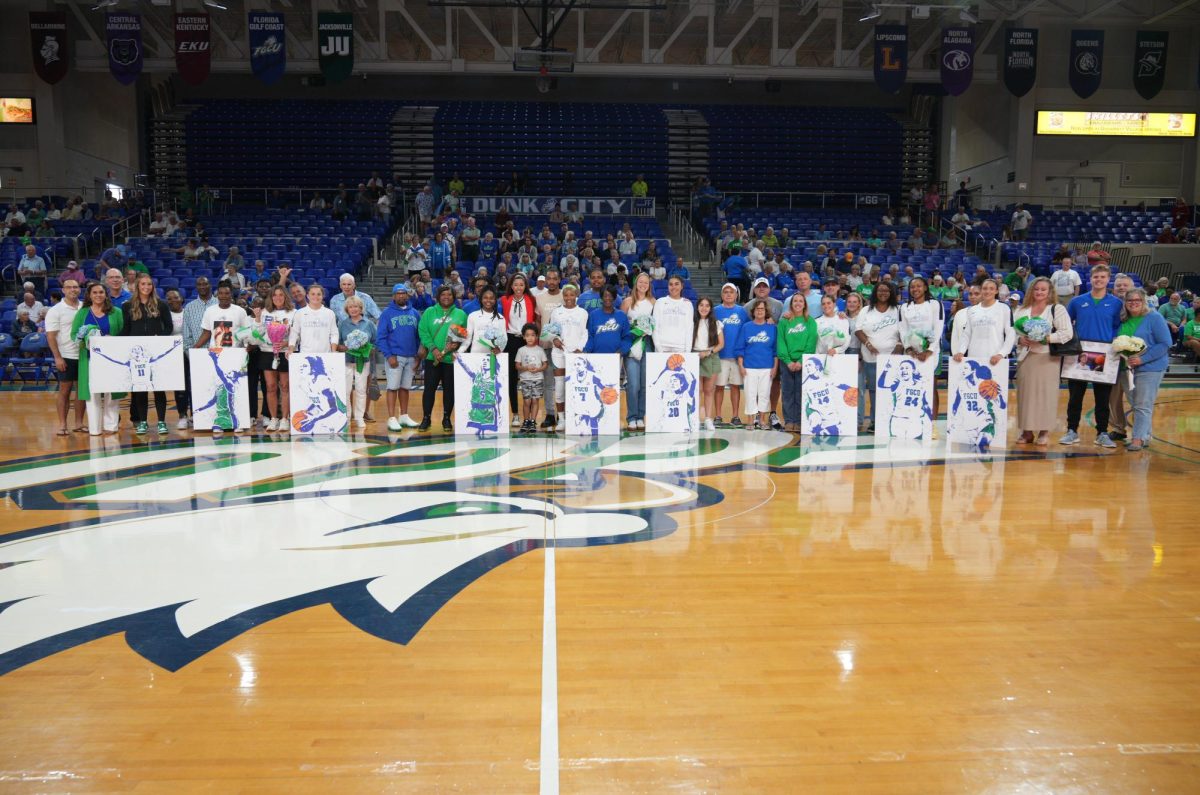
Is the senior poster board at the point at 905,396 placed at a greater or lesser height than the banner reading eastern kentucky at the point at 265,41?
lesser

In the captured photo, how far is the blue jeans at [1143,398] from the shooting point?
313 inches

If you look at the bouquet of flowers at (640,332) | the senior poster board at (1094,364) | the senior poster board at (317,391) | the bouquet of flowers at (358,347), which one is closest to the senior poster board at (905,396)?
the senior poster board at (1094,364)

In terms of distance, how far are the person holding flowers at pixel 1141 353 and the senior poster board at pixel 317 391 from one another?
7.15 metres

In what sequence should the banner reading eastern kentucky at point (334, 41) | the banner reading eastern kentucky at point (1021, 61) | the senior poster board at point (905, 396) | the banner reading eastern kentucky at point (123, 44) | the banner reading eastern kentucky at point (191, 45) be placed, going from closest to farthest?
1. the senior poster board at point (905, 396)
2. the banner reading eastern kentucky at point (191, 45)
3. the banner reading eastern kentucky at point (123, 44)
4. the banner reading eastern kentucky at point (334, 41)
5. the banner reading eastern kentucky at point (1021, 61)

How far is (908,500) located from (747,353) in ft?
10.2

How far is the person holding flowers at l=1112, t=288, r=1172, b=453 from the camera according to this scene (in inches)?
309

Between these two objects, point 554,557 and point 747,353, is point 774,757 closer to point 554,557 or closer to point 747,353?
point 554,557

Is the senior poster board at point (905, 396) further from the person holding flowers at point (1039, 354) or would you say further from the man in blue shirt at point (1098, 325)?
the man in blue shirt at point (1098, 325)

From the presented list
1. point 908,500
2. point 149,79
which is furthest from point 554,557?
point 149,79

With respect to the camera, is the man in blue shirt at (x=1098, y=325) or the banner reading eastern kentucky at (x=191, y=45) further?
the banner reading eastern kentucky at (x=191, y=45)

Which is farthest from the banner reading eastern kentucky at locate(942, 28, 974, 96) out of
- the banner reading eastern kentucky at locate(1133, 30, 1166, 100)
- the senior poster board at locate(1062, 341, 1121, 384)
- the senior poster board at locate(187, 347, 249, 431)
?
the senior poster board at locate(187, 347, 249, 431)

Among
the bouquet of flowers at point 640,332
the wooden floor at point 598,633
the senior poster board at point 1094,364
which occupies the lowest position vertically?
the wooden floor at point 598,633

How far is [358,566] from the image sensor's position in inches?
183

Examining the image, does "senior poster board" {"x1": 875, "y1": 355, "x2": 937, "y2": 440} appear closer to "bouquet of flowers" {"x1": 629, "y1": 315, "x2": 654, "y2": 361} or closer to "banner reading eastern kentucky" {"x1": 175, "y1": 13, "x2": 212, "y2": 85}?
"bouquet of flowers" {"x1": 629, "y1": 315, "x2": 654, "y2": 361}
